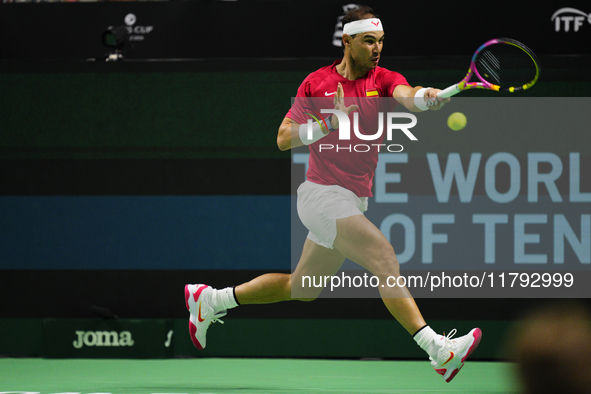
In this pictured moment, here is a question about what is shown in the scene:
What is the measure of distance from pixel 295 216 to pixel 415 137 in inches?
37.2

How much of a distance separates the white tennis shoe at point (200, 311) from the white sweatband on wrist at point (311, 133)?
1.06 m

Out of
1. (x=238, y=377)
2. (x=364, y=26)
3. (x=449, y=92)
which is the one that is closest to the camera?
(x=449, y=92)

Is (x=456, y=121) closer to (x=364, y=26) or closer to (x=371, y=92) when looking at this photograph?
(x=371, y=92)

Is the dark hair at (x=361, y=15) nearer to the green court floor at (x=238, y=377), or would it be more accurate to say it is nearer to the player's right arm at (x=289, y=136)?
the player's right arm at (x=289, y=136)

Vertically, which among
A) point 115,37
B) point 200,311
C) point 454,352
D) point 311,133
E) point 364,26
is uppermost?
point 115,37

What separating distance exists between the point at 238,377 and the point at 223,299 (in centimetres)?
60

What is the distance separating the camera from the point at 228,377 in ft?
14.1

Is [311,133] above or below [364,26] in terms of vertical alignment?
below

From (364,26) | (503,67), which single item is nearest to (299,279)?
(364,26)

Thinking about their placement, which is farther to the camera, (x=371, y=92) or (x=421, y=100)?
(x=371, y=92)

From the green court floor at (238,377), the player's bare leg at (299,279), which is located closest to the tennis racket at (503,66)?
the player's bare leg at (299,279)

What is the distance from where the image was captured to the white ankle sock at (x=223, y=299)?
155 inches

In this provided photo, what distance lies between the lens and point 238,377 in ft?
14.1

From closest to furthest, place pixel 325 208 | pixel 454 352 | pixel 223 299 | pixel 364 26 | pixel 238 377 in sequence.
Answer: pixel 454 352 → pixel 325 208 → pixel 364 26 → pixel 223 299 → pixel 238 377
